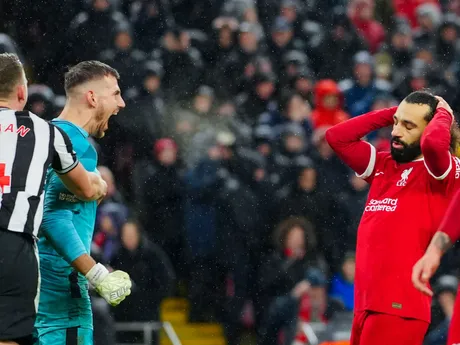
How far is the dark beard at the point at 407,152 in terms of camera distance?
18.0ft

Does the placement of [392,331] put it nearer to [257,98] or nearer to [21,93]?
[21,93]

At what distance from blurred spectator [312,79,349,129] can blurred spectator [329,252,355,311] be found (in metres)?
1.85

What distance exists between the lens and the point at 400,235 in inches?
211

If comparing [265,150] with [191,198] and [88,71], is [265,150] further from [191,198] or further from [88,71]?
[88,71]

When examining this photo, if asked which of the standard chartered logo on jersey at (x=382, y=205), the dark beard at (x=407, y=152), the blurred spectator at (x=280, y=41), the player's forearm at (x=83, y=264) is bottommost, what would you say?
the player's forearm at (x=83, y=264)

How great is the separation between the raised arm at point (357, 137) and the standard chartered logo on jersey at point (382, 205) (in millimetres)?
255

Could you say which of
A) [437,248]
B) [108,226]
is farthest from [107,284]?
[108,226]

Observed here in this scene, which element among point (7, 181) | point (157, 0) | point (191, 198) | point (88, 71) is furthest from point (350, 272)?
point (7, 181)

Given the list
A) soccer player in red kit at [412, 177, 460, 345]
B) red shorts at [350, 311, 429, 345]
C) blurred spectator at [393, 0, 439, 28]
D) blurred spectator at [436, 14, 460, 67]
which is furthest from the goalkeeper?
blurred spectator at [393, 0, 439, 28]

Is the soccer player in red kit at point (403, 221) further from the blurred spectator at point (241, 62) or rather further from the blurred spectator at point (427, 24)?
the blurred spectator at point (427, 24)

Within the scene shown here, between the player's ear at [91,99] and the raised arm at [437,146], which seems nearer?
the raised arm at [437,146]

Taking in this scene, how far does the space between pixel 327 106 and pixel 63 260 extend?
20.3ft

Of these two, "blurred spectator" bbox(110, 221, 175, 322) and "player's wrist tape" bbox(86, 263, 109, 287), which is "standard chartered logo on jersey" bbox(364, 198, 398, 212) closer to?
"player's wrist tape" bbox(86, 263, 109, 287)

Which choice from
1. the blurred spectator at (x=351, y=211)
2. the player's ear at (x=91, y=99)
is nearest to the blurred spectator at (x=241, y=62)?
the blurred spectator at (x=351, y=211)
